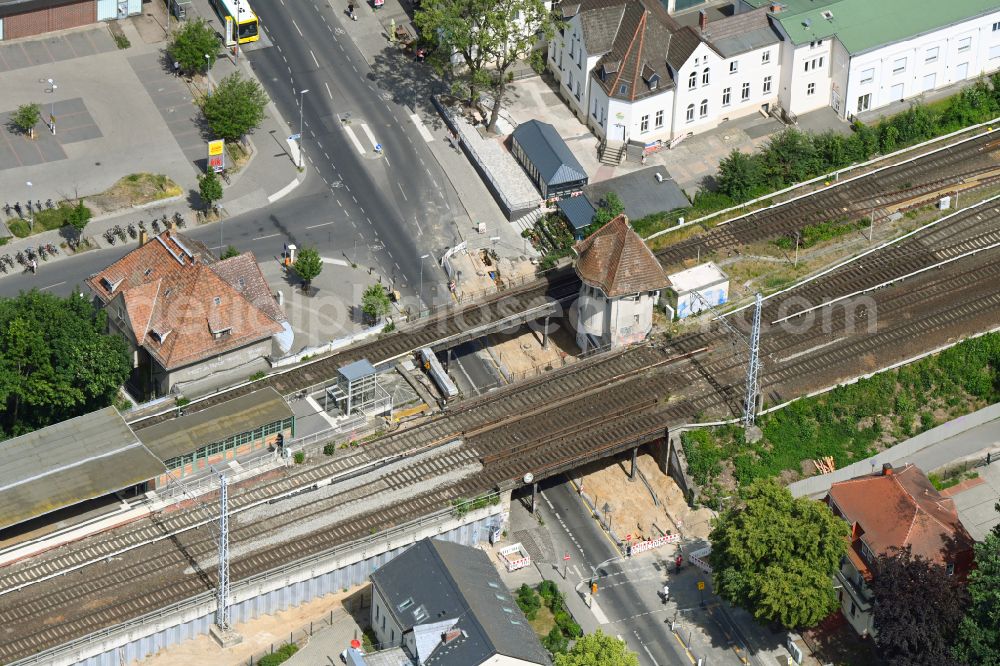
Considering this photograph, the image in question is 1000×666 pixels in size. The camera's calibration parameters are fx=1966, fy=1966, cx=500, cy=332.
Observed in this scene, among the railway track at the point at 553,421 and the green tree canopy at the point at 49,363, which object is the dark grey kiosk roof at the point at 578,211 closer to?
the railway track at the point at 553,421

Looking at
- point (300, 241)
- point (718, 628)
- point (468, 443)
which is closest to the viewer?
point (718, 628)

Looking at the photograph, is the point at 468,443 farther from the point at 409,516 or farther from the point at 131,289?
the point at 131,289

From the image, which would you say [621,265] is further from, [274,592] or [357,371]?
[274,592]

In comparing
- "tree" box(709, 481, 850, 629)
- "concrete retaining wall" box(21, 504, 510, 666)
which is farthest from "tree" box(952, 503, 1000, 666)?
"concrete retaining wall" box(21, 504, 510, 666)

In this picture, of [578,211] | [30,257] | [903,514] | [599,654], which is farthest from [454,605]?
[30,257]

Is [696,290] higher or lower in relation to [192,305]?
lower

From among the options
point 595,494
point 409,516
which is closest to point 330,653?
point 409,516
